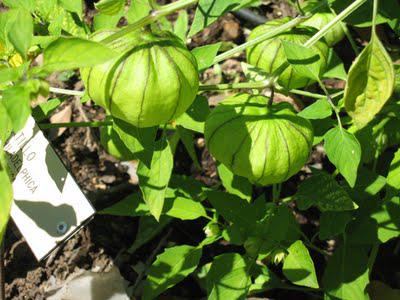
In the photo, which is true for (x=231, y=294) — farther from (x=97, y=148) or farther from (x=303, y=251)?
(x=97, y=148)

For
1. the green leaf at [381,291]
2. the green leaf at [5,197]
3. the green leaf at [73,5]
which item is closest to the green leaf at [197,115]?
the green leaf at [73,5]

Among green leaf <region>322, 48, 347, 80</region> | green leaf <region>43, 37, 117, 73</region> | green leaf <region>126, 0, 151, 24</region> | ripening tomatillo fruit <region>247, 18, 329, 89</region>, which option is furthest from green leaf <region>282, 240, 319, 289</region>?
green leaf <region>43, 37, 117, 73</region>

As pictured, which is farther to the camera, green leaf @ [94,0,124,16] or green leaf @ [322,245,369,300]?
green leaf @ [322,245,369,300]

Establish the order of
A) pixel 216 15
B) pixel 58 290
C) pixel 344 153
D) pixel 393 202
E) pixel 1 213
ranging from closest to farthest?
pixel 1 213 < pixel 344 153 < pixel 216 15 < pixel 393 202 < pixel 58 290

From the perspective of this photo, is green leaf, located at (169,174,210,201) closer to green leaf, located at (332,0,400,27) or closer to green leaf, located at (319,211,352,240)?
green leaf, located at (319,211,352,240)

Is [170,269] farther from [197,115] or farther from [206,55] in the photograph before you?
[206,55]

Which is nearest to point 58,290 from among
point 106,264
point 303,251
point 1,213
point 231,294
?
point 106,264

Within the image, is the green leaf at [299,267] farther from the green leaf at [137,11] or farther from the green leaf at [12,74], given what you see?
the green leaf at [12,74]
